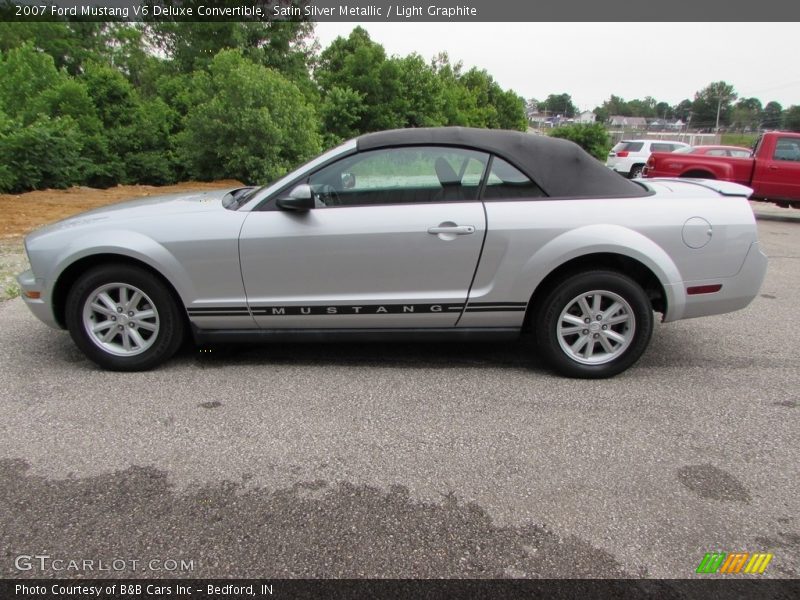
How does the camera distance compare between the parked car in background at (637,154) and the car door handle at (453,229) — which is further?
the parked car in background at (637,154)

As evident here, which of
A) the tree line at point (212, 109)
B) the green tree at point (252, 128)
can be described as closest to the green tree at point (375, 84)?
the tree line at point (212, 109)

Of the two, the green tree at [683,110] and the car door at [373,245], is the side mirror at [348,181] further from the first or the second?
the green tree at [683,110]

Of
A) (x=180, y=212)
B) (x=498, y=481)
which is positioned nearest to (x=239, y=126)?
(x=180, y=212)

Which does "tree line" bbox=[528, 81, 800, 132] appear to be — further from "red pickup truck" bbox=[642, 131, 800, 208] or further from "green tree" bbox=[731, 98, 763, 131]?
"red pickup truck" bbox=[642, 131, 800, 208]

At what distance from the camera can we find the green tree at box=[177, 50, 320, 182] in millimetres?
13211

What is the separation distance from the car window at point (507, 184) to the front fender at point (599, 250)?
0.37 meters

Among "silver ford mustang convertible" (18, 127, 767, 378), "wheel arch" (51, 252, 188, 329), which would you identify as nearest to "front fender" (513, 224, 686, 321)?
"silver ford mustang convertible" (18, 127, 767, 378)

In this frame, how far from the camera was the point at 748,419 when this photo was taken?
3385 mm

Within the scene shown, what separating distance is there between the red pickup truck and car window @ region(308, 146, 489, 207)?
35.9 ft

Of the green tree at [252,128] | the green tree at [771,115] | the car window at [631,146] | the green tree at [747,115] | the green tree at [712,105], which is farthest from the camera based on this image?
the green tree at [712,105]

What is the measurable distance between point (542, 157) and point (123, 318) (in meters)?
2.99

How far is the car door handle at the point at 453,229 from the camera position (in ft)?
12.2

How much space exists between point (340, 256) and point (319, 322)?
471mm

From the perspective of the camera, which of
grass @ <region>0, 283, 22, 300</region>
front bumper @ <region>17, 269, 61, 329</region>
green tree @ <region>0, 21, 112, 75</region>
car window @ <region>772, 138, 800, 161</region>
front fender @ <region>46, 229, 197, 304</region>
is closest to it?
front fender @ <region>46, 229, 197, 304</region>
